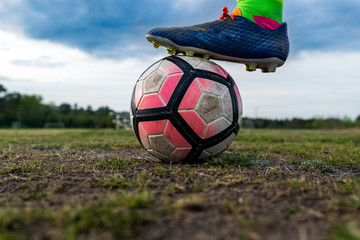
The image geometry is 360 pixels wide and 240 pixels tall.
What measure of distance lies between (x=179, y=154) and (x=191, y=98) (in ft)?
2.21

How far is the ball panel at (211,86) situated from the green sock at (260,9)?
1018mm

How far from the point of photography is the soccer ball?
3.10m

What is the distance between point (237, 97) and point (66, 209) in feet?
7.96

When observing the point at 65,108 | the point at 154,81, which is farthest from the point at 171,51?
the point at 65,108

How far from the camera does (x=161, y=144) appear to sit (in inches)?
129

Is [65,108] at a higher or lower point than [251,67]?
higher

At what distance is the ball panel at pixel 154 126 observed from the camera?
3152 mm

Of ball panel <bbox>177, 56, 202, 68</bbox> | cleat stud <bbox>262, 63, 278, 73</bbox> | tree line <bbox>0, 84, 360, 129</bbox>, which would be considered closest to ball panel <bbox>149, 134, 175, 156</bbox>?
ball panel <bbox>177, 56, 202, 68</bbox>

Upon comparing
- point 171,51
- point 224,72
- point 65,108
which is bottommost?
point 224,72

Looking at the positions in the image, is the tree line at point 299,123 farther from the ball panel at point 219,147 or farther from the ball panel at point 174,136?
the ball panel at point 174,136

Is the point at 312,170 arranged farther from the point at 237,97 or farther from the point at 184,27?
the point at 184,27

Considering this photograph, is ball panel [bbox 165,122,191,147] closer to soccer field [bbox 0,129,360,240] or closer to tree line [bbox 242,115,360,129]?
soccer field [bbox 0,129,360,240]

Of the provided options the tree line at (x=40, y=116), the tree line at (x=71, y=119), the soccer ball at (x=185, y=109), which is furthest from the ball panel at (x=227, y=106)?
the tree line at (x=40, y=116)

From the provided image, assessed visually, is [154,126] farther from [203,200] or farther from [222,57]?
[203,200]
